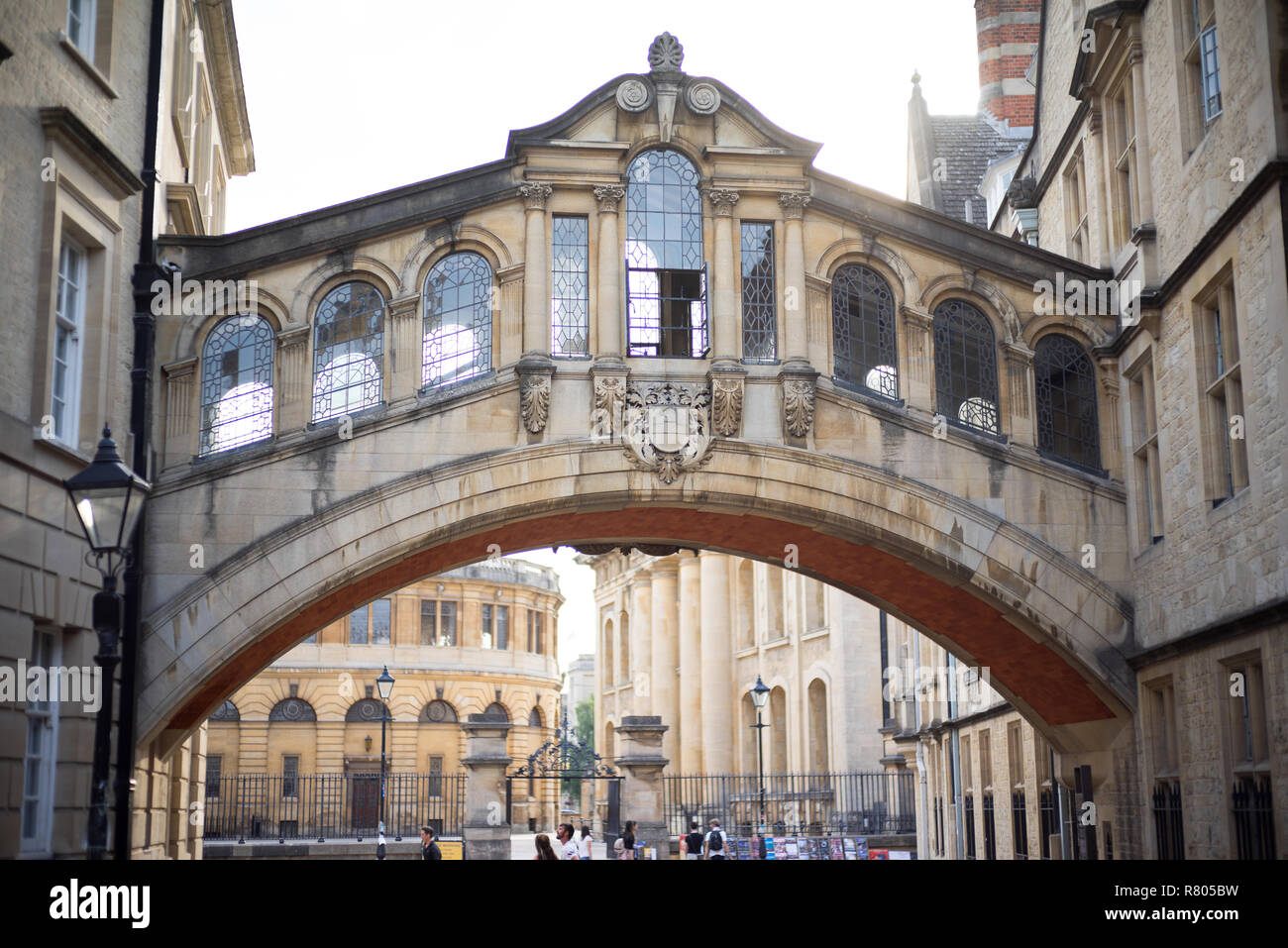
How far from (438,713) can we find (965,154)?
41.9 meters

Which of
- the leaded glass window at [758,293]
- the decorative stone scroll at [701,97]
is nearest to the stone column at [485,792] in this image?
the leaded glass window at [758,293]

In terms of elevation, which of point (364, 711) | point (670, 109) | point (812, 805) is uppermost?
point (670, 109)

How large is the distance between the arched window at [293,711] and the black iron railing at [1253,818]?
54.8m

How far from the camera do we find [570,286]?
18719mm

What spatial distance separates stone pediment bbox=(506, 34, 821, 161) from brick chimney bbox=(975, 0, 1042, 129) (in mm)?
20303

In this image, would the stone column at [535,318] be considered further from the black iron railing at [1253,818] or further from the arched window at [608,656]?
the arched window at [608,656]

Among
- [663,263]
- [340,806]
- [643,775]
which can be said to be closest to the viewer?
[663,263]

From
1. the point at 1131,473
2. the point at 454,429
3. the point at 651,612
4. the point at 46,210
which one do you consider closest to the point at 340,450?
the point at 454,429

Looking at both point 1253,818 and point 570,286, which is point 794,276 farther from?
point 1253,818

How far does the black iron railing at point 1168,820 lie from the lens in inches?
656

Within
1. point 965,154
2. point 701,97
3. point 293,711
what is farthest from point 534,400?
point 293,711

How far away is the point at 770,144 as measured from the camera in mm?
18922

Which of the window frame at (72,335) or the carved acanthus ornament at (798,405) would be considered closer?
the window frame at (72,335)

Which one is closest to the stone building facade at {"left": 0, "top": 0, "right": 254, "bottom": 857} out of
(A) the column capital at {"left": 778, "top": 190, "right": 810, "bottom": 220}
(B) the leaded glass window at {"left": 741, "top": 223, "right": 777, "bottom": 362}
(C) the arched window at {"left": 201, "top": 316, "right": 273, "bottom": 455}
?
(C) the arched window at {"left": 201, "top": 316, "right": 273, "bottom": 455}
